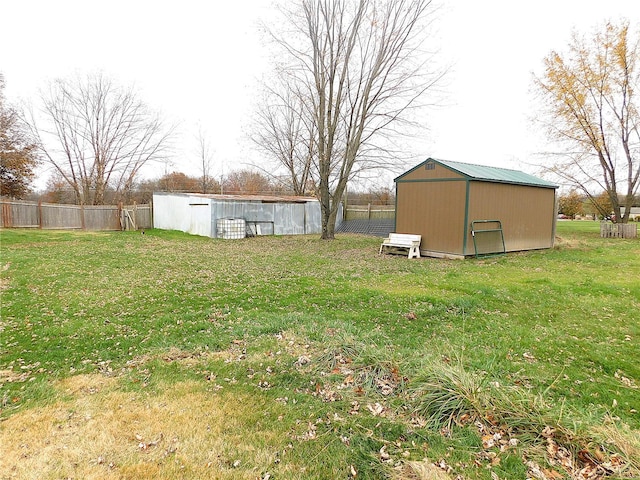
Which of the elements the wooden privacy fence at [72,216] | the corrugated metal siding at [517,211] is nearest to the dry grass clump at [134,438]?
the corrugated metal siding at [517,211]

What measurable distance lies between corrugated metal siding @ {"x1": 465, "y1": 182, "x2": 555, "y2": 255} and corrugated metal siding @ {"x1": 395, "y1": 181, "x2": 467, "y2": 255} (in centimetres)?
32

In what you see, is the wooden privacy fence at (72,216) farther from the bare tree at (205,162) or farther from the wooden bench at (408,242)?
the wooden bench at (408,242)

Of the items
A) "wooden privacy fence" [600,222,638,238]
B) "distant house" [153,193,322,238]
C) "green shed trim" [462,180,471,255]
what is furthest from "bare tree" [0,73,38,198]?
"wooden privacy fence" [600,222,638,238]

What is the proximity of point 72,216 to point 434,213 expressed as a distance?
17.7 meters

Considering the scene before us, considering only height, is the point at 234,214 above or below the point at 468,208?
below

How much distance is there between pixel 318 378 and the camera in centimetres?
336

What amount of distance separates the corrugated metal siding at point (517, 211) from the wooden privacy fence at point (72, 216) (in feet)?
55.2

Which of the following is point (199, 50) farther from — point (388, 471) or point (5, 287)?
point (388, 471)

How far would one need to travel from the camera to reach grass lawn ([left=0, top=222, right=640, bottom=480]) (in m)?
2.28

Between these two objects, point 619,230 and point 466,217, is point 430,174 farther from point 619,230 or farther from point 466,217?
point 619,230

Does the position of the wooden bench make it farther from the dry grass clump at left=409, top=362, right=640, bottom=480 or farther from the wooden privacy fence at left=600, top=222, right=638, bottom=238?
the wooden privacy fence at left=600, top=222, right=638, bottom=238

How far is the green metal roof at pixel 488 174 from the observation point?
10.2m

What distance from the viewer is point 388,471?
86.0 inches

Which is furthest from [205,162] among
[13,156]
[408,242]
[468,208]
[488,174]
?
[468,208]
